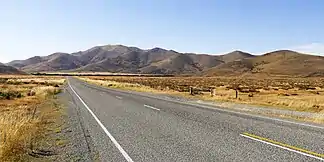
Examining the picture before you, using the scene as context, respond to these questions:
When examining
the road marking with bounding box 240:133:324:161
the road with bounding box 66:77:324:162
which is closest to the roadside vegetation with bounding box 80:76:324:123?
the road with bounding box 66:77:324:162

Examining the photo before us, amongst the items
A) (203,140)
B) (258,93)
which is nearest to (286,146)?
(203,140)

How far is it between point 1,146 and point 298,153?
7.11 metres

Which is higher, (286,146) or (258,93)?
(286,146)

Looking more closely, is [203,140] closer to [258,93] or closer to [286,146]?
[286,146]

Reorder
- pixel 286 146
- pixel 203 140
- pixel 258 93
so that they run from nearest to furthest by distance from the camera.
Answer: pixel 286 146 < pixel 203 140 < pixel 258 93

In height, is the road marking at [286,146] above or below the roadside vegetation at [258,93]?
above

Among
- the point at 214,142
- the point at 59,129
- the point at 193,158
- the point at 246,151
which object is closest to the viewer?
the point at 193,158

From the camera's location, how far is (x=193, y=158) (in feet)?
25.0

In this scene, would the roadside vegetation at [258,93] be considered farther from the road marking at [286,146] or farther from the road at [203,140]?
the road marking at [286,146]

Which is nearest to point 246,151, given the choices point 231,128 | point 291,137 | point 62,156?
point 291,137

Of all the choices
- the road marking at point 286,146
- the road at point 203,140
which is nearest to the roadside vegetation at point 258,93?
the road at point 203,140

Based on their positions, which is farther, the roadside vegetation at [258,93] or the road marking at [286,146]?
the roadside vegetation at [258,93]

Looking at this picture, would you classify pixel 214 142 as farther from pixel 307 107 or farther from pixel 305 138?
pixel 307 107

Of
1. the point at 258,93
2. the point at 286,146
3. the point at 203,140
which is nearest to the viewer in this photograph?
the point at 286,146
